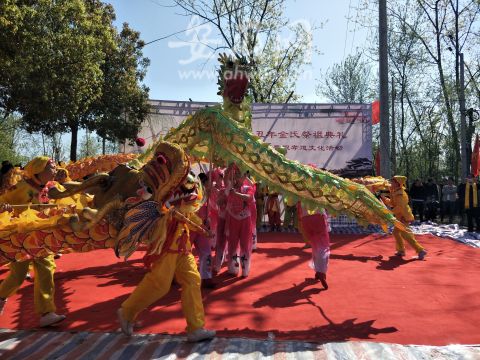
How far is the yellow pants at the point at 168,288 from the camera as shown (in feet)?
10.2

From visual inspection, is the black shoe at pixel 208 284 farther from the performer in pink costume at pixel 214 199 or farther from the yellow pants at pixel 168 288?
the yellow pants at pixel 168 288

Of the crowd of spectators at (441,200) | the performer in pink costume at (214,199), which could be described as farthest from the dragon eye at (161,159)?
the crowd of spectators at (441,200)

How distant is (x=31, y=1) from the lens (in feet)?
29.9

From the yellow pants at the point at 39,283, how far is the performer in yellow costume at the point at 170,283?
0.82 m

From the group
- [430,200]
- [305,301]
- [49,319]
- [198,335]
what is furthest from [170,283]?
[430,200]

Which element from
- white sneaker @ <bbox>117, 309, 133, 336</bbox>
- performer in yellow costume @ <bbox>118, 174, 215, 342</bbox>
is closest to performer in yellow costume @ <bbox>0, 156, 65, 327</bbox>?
white sneaker @ <bbox>117, 309, 133, 336</bbox>

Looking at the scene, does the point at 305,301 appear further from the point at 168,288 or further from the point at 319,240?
the point at 168,288

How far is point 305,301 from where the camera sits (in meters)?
4.25

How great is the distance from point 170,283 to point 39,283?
4.13 ft

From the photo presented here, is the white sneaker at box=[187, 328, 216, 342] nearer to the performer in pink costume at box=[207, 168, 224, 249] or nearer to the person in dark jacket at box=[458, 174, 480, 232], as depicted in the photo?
the performer in pink costume at box=[207, 168, 224, 249]

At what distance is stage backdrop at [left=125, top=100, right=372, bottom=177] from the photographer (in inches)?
410

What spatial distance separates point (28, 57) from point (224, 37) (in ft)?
35.0

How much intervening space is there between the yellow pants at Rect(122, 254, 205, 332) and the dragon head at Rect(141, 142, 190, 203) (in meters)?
0.51

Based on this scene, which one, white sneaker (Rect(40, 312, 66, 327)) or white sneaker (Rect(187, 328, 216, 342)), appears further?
white sneaker (Rect(40, 312, 66, 327))
